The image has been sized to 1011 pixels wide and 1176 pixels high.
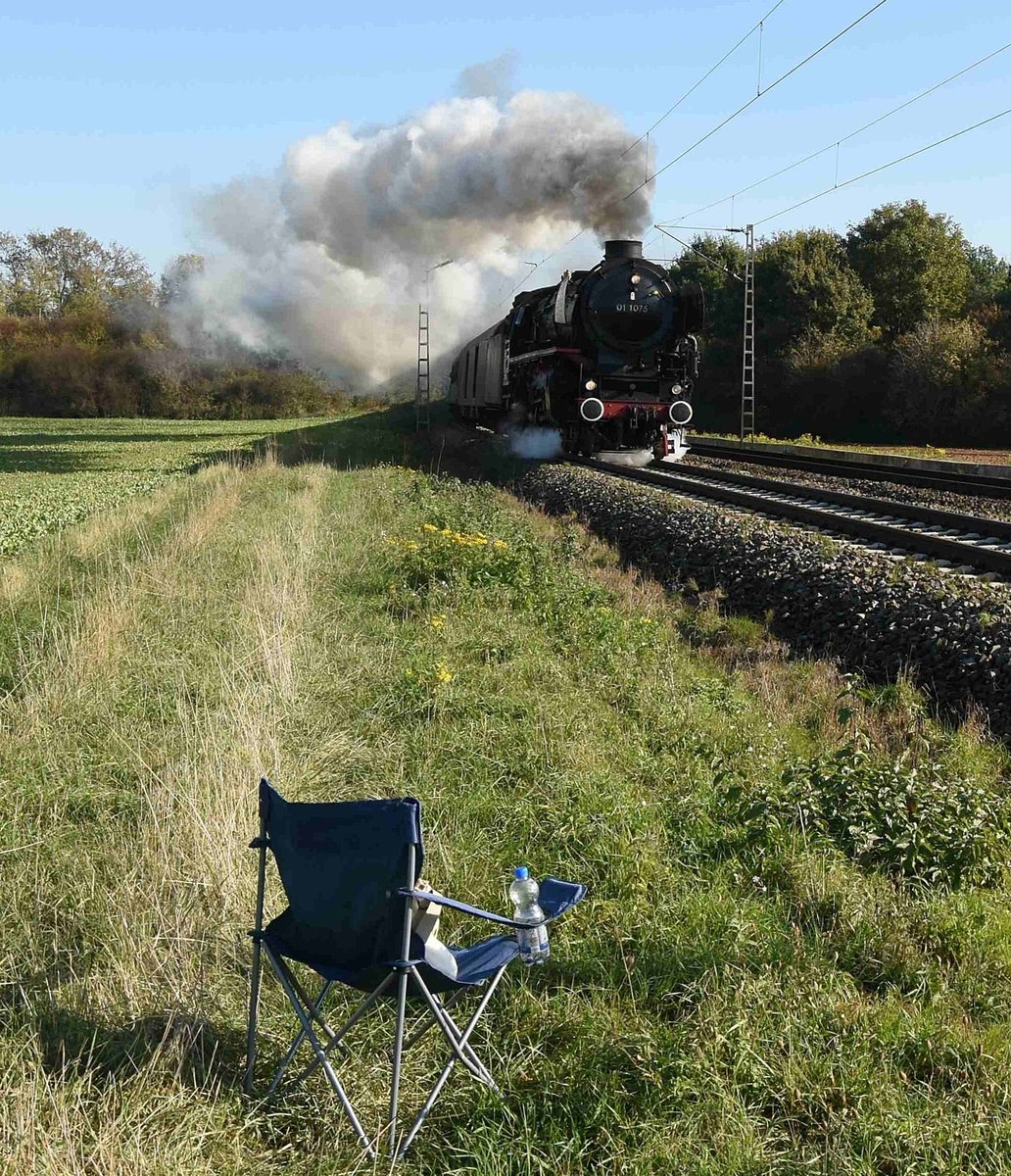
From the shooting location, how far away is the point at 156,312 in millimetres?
72750

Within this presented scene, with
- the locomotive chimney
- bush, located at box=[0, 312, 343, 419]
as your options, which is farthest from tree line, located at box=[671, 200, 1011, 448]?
bush, located at box=[0, 312, 343, 419]

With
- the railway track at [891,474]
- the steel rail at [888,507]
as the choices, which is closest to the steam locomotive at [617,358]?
the steel rail at [888,507]

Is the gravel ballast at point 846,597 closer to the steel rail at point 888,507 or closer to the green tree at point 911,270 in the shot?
the steel rail at point 888,507

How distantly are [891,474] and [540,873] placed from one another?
17.2 metres

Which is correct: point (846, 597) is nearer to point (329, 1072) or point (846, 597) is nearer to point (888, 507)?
point (888, 507)

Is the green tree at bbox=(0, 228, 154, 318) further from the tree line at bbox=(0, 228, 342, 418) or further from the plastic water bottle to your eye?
the plastic water bottle

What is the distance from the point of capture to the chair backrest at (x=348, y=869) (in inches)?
119

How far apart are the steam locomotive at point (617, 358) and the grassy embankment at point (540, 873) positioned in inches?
486

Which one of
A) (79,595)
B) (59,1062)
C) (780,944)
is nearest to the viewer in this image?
(59,1062)

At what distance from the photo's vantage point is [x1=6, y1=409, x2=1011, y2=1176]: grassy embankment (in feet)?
10.3

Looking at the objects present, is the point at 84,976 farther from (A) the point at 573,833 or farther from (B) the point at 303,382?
(B) the point at 303,382

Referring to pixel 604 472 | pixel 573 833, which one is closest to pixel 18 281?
pixel 604 472

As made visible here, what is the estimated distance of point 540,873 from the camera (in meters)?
4.69

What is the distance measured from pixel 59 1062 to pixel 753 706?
4.82 m
